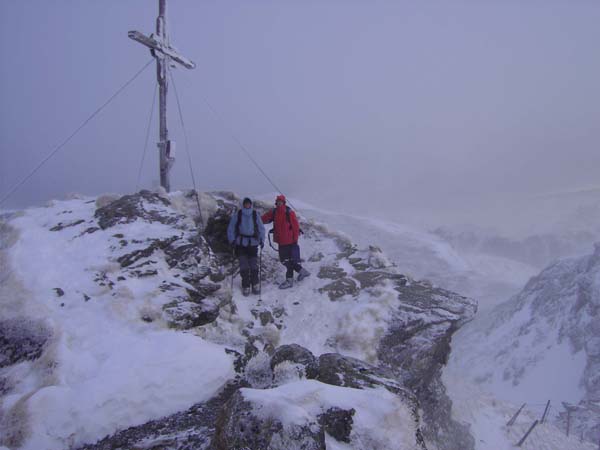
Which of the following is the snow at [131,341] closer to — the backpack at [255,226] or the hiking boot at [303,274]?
the hiking boot at [303,274]

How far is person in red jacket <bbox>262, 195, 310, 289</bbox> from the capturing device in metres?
11.7

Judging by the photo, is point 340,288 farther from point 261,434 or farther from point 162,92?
point 162,92

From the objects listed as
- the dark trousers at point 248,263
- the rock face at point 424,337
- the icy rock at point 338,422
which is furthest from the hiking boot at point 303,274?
the icy rock at point 338,422

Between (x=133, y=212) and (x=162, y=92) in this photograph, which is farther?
(x=162, y=92)

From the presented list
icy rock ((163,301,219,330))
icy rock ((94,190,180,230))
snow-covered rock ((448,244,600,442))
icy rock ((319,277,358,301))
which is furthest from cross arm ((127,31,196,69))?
snow-covered rock ((448,244,600,442))

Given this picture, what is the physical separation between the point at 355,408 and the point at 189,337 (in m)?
4.15

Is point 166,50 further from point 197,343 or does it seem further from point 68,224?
point 197,343

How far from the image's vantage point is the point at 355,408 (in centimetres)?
421

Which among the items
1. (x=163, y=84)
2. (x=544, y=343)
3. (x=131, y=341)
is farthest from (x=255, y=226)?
(x=544, y=343)

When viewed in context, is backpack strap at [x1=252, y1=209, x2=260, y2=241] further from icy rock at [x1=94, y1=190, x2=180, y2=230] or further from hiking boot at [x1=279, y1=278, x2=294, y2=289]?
icy rock at [x1=94, y1=190, x2=180, y2=230]

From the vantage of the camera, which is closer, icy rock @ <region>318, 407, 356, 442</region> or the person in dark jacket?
icy rock @ <region>318, 407, 356, 442</region>

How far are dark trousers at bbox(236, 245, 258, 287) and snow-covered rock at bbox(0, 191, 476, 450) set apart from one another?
0.60 metres

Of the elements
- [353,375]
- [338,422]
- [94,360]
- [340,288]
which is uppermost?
[338,422]

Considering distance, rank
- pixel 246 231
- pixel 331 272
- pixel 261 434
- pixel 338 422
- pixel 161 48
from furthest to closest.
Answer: pixel 161 48 → pixel 331 272 → pixel 246 231 → pixel 338 422 → pixel 261 434
